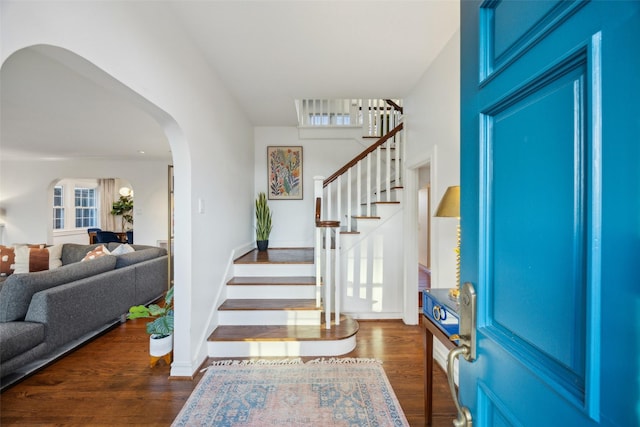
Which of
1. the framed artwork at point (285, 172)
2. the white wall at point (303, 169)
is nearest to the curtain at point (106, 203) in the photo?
the white wall at point (303, 169)

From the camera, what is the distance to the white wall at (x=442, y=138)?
6.84 ft

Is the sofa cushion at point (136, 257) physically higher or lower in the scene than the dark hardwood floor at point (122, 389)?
higher

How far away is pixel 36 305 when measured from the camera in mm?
2172

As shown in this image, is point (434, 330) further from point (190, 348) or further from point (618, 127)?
point (190, 348)

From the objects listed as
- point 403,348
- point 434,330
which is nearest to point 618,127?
point 434,330

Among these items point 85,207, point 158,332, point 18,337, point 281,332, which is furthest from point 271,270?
point 85,207

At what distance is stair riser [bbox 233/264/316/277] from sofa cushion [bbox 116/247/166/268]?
1404mm

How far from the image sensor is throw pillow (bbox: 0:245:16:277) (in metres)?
3.76

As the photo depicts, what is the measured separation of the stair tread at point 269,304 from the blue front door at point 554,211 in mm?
2073

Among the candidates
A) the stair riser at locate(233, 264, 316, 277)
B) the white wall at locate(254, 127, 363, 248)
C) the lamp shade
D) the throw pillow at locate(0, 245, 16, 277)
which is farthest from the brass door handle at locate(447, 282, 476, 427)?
the throw pillow at locate(0, 245, 16, 277)

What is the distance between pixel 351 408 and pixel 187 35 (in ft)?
9.36

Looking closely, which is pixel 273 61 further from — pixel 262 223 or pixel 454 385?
pixel 454 385

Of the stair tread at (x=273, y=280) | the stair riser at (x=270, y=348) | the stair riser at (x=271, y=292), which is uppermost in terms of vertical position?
the stair tread at (x=273, y=280)

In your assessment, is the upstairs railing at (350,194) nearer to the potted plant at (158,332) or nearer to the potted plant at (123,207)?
the potted plant at (158,332)
